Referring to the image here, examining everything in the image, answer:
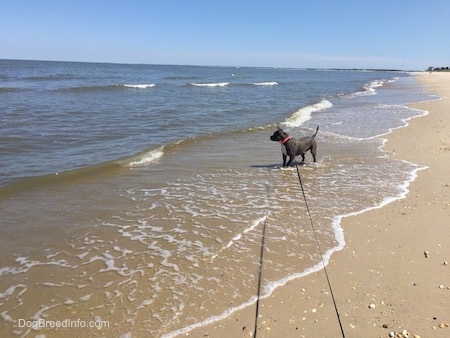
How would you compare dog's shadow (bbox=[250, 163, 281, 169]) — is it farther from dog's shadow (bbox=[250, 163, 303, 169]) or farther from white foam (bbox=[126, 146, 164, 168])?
white foam (bbox=[126, 146, 164, 168])

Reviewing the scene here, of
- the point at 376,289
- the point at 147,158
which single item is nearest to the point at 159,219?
the point at 376,289

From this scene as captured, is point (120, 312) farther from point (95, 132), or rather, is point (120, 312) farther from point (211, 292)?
point (95, 132)

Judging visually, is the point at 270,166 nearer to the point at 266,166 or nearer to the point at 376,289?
the point at 266,166

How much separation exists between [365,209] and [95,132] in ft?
33.5

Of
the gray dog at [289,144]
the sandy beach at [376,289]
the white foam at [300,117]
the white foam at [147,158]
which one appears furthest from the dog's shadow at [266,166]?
the white foam at [300,117]

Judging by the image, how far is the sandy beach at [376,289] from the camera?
3303mm

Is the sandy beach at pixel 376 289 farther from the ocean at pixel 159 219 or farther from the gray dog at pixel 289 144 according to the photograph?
the gray dog at pixel 289 144

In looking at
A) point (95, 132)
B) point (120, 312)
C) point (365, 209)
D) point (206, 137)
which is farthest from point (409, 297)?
point (95, 132)

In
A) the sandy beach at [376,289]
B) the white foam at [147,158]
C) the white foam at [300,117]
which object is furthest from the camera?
the white foam at [300,117]

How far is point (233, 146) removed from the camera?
1162 cm

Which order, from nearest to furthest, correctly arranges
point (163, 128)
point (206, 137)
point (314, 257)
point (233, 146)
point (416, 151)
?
point (314, 257) → point (416, 151) → point (233, 146) → point (206, 137) → point (163, 128)

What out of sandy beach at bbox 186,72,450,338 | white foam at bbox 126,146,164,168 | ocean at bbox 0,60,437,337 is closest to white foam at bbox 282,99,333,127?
ocean at bbox 0,60,437,337

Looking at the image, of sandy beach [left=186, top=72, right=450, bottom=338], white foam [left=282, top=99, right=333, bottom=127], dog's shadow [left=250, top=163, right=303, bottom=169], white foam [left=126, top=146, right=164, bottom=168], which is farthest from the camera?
white foam [left=282, top=99, right=333, bottom=127]

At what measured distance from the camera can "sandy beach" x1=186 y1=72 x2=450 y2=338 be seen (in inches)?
130
